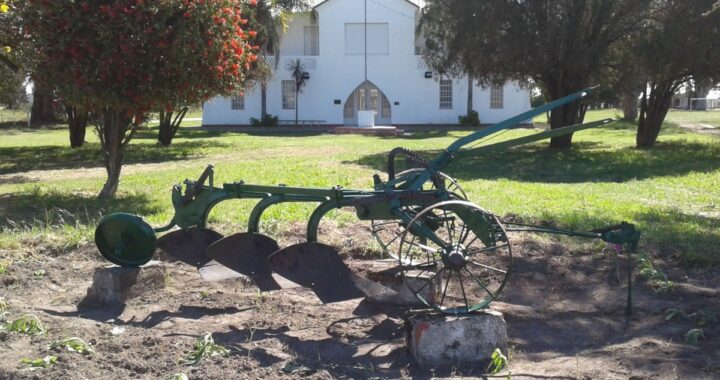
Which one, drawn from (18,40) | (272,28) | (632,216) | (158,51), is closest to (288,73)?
(272,28)

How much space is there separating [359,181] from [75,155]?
489 inches

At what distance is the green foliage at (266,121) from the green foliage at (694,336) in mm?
40531

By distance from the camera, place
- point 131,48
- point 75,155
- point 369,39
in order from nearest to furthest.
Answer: point 131,48 < point 75,155 < point 369,39

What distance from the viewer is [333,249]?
579 cm

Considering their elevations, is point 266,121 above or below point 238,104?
below

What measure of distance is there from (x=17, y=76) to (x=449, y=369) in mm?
20353

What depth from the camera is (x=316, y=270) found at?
18.7 ft

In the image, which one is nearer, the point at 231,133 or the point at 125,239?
the point at 125,239

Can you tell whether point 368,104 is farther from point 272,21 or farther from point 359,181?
point 359,181

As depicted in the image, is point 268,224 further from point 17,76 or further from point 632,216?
point 17,76

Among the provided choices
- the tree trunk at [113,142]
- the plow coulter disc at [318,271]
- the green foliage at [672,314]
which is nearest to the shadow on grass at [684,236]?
the green foliage at [672,314]

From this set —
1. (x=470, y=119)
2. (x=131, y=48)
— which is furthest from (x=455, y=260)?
(x=470, y=119)

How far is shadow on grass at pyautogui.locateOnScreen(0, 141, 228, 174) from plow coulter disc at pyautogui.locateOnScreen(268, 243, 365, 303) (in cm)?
1556

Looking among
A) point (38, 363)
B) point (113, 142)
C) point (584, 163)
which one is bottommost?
point (38, 363)
